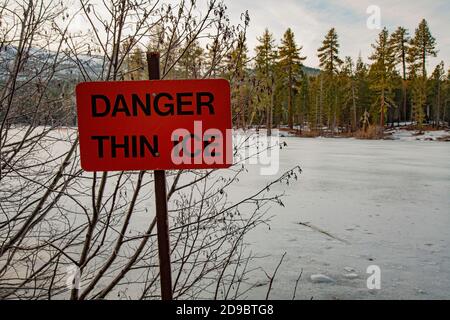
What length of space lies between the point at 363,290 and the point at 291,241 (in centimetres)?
148

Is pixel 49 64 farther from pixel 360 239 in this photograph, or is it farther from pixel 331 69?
pixel 331 69

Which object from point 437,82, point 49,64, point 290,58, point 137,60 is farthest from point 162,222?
point 437,82

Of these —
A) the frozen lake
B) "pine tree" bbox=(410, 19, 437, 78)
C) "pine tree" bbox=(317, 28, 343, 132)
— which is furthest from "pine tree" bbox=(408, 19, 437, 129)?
the frozen lake

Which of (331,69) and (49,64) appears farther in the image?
(331,69)

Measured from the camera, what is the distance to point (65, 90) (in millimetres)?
3246

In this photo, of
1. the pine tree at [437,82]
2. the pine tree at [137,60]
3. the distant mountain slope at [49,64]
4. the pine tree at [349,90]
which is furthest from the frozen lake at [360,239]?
the pine tree at [437,82]

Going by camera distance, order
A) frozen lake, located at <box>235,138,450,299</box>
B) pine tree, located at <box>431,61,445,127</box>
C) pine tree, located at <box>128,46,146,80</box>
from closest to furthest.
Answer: pine tree, located at <box>128,46,146,80</box>, frozen lake, located at <box>235,138,450,299</box>, pine tree, located at <box>431,61,445,127</box>

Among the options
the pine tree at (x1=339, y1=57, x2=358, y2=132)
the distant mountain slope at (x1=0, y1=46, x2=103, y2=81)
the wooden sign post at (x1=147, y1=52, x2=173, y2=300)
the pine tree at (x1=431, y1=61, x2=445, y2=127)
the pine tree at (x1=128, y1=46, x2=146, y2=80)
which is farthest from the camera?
the pine tree at (x1=431, y1=61, x2=445, y2=127)

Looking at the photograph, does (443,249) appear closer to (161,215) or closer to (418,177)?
(161,215)

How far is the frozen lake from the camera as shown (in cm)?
374

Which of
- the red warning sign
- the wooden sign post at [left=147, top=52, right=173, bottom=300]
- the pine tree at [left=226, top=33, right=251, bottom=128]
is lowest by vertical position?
the wooden sign post at [left=147, top=52, right=173, bottom=300]

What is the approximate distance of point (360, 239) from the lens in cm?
511

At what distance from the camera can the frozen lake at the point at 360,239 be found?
3.74m

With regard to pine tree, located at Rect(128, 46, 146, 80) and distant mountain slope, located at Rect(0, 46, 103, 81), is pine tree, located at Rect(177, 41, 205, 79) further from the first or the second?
distant mountain slope, located at Rect(0, 46, 103, 81)
